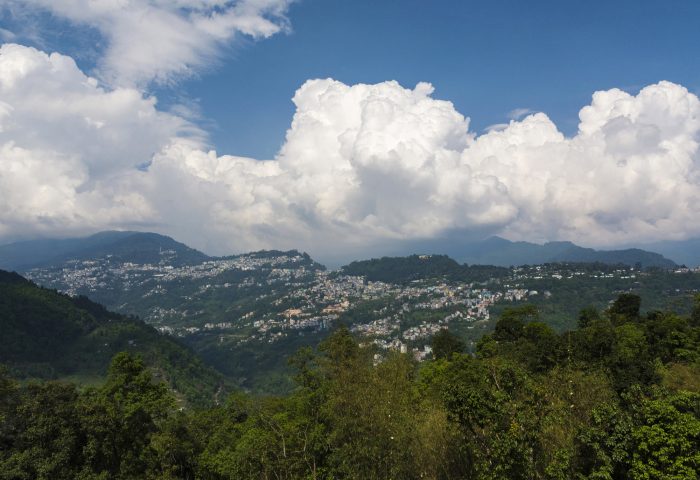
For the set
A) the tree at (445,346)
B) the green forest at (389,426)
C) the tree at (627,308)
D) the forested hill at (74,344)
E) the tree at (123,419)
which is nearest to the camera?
the green forest at (389,426)

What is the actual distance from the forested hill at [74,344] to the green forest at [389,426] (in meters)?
99.4

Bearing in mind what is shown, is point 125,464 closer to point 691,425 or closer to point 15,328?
point 691,425

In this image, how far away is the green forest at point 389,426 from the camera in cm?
1412

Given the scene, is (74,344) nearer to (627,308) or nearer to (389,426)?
(627,308)

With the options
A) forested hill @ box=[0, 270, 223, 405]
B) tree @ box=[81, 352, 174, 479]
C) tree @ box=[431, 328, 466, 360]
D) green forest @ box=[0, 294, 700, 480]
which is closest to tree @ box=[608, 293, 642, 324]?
green forest @ box=[0, 294, 700, 480]

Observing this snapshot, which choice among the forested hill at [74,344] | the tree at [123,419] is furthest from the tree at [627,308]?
the forested hill at [74,344]

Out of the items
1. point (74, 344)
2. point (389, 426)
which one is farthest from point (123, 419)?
point (74, 344)

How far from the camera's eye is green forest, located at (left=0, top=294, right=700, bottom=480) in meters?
14.1

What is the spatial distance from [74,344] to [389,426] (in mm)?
169686

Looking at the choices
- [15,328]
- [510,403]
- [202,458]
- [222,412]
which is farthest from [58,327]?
[510,403]

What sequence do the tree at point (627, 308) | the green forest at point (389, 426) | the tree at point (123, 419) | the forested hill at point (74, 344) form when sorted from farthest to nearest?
the forested hill at point (74, 344)
the tree at point (627, 308)
the tree at point (123, 419)
the green forest at point (389, 426)

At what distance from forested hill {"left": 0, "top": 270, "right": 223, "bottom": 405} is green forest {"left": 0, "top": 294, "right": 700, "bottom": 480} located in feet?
326

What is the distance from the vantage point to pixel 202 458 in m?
31.1

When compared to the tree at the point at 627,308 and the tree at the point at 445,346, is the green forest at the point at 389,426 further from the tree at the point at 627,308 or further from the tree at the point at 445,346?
the tree at the point at 445,346
